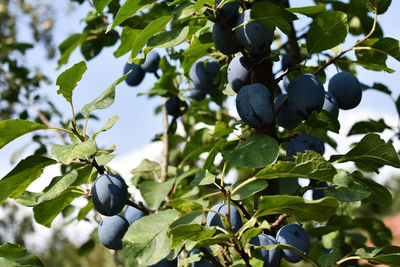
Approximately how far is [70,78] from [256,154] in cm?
38

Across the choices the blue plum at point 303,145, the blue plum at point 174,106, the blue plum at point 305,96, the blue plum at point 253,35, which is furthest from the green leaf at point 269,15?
the blue plum at point 174,106

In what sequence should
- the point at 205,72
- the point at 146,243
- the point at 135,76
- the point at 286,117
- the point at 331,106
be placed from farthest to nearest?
the point at 135,76, the point at 205,72, the point at 331,106, the point at 286,117, the point at 146,243

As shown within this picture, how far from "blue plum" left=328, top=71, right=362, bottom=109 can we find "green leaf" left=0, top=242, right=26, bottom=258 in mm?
777

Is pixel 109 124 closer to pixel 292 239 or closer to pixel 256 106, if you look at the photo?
pixel 256 106

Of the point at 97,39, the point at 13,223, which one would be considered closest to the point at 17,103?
the point at 97,39

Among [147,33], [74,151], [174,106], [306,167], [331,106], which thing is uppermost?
[147,33]

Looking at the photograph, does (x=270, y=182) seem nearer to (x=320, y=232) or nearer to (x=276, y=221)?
(x=276, y=221)

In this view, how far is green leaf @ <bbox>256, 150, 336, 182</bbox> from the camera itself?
0.71m

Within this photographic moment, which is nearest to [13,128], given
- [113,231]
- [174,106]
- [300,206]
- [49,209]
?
[49,209]

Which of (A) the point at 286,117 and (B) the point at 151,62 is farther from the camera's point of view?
(B) the point at 151,62

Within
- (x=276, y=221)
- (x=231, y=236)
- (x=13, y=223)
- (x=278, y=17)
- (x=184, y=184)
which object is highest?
(x=278, y=17)

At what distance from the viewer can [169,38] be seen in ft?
2.59

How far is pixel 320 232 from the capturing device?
1038 millimetres

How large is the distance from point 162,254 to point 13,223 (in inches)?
205
